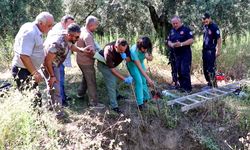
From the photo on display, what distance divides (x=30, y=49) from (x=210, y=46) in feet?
13.6

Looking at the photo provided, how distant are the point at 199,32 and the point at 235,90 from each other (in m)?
3.59

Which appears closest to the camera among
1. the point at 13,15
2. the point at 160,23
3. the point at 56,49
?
the point at 56,49

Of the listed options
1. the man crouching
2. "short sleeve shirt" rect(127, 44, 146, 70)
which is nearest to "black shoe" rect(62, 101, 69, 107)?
the man crouching

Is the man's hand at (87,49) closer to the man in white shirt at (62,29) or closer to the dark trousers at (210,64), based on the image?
the man in white shirt at (62,29)

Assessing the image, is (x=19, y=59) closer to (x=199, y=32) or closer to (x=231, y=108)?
(x=231, y=108)

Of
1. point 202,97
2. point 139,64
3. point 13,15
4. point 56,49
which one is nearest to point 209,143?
point 202,97

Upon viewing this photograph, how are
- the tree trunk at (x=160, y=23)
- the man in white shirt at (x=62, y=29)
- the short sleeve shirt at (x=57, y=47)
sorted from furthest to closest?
the tree trunk at (x=160, y=23) < the man in white shirt at (x=62, y=29) < the short sleeve shirt at (x=57, y=47)

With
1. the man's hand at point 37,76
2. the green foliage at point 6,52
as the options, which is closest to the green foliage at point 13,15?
the green foliage at point 6,52

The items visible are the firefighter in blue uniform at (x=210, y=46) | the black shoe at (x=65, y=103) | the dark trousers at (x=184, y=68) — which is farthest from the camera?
the firefighter in blue uniform at (x=210, y=46)

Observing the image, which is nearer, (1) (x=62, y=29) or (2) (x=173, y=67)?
(1) (x=62, y=29)

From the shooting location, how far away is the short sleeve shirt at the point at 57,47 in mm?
5086

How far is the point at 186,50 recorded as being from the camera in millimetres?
7395

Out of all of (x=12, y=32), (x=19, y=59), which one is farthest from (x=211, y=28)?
(x=12, y=32)

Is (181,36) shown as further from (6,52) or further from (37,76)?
(6,52)
